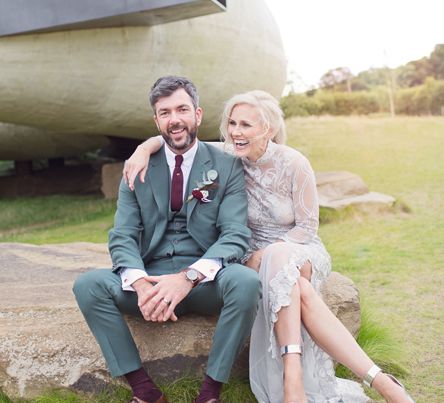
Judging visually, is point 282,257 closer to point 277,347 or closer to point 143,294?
point 277,347

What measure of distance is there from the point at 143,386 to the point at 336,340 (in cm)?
88

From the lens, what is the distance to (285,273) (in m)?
2.62

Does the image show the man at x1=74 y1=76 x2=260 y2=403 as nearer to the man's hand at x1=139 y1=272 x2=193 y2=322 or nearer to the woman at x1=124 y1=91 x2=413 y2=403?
the man's hand at x1=139 y1=272 x2=193 y2=322

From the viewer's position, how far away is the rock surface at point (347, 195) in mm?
8414

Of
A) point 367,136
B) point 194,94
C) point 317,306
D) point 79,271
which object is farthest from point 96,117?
point 367,136

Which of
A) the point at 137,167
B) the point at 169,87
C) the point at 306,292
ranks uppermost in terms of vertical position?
the point at 169,87

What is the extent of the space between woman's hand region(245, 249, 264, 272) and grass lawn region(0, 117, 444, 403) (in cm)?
59

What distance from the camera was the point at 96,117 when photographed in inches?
351

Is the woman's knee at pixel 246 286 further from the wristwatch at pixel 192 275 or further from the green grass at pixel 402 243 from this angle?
the green grass at pixel 402 243

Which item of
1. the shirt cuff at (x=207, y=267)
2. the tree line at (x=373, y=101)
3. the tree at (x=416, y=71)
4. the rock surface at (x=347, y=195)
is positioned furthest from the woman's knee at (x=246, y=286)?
the tree at (x=416, y=71)

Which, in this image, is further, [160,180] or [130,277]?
[160,180]

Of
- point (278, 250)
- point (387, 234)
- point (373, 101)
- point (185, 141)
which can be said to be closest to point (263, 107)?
point (185, 141)

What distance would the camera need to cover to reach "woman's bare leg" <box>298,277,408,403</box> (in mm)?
2484

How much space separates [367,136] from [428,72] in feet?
58.9
